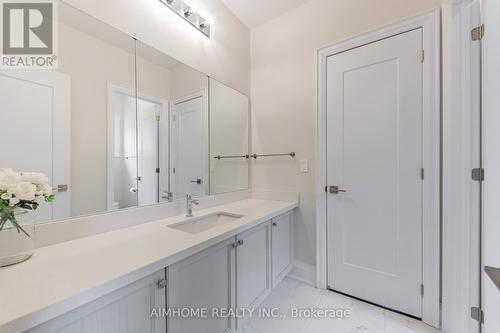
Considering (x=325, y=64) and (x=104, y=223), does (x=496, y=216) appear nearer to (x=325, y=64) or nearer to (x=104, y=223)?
(x=325, y=64)

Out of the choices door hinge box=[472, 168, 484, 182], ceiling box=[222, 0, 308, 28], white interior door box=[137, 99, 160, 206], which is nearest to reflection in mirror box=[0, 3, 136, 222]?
white interior door box=[137, 99, 160, 206]

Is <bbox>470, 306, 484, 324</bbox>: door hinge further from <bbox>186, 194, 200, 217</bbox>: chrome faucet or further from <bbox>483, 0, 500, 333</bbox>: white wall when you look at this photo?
<bbox>186, 194, 200, 217</bbox>: chrome faucet

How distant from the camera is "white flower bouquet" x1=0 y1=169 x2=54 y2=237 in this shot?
76 centimetres

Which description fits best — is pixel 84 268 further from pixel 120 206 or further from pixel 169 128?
pixel 169 128

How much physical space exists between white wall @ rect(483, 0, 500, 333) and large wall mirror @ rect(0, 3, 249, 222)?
5.86 ft

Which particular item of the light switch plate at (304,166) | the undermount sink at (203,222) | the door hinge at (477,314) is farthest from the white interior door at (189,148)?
the door hinge at (477,314)

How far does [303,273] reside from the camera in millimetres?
2094

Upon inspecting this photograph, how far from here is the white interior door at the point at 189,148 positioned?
67.2 inches

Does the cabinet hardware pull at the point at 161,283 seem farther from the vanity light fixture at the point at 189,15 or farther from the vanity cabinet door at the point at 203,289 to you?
the vanity light fixture at the point at 189,15

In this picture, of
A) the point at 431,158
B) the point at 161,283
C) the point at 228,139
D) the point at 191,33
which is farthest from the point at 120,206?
the point at 431,158

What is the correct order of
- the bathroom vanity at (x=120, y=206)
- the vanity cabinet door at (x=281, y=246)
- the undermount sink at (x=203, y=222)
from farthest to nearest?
the vanity cabinet door at (x=281, y=246)
the undermount sink at (x=203, y=222)
the bathroom vanity at (x=120, y=206)

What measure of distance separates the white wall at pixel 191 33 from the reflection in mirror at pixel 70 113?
0.10m

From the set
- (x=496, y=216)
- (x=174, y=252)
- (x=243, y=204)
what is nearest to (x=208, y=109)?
(x=243, y=204)

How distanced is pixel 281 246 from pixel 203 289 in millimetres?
960
